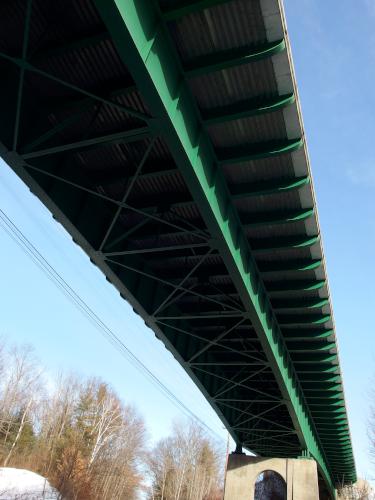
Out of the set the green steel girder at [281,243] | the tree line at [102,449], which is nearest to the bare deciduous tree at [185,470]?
the tree line at [102,449]

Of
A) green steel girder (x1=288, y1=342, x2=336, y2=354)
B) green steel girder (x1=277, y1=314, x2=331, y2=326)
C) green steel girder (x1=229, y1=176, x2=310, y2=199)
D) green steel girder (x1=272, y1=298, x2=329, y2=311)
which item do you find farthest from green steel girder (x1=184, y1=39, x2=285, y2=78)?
green steel girder (x1=288, y1=342, x2=336, y2=354)

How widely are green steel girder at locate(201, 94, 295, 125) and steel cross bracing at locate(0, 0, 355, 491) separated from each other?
0.08ft

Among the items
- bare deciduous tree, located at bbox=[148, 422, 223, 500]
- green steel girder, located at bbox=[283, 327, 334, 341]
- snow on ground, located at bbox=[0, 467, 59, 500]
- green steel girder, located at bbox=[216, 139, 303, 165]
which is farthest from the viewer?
bare deciduous tree, located at bbox=[148, 422, 223, 500]

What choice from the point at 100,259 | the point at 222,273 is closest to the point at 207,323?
the point at 222,273

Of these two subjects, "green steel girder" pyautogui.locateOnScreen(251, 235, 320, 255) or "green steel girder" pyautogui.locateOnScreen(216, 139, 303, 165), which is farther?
"green steel girder" pyautogui.locateOnScreen(251, 235, 320, 255)

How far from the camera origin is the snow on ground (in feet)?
79.8

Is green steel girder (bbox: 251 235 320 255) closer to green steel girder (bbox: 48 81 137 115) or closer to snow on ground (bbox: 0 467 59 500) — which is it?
green steel girder (bbox: 48 81 137 115)

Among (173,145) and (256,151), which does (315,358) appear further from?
(173,145)

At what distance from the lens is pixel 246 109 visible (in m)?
7.98

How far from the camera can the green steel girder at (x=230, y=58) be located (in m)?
6.87

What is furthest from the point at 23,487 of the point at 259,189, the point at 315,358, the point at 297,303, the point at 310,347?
the point at 259,189

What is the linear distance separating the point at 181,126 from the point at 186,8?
1.88 m

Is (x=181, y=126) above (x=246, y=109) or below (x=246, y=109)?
below

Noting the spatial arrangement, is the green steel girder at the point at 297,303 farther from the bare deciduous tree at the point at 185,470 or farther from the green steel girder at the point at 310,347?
the bare deciduous tree at the point at 185,470
